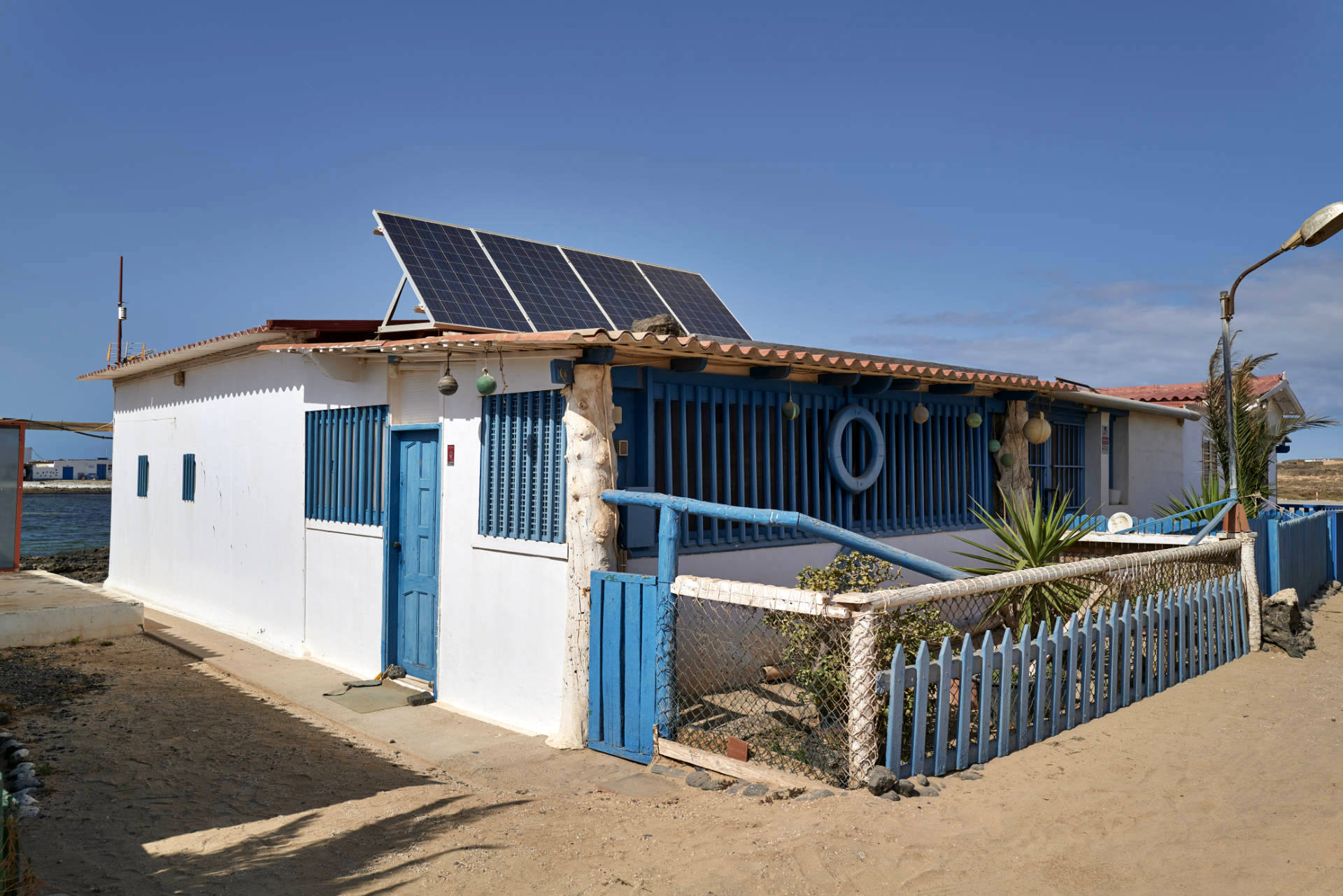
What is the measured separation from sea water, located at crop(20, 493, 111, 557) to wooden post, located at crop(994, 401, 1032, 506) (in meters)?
24.7

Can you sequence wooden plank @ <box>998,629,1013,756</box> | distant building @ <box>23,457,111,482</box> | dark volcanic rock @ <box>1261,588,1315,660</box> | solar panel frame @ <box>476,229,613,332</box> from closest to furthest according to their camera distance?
wooden plank @ <box>998,629,1013,756</box>
dark volcanic rock @ <box>1261,588,1315,660</box>
solar panel frame @ <box>476,229,613,332</box>
distant building @ <box>23,457,111,482</box>

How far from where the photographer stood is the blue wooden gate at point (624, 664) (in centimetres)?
580

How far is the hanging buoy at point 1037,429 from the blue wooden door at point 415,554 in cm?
707

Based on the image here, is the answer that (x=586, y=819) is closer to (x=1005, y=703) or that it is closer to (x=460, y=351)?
(x=1005, y=703)

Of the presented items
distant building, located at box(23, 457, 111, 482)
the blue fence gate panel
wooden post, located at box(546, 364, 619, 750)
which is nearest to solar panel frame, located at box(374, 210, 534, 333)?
wooden post, located at box(546, 364, 619, 750)

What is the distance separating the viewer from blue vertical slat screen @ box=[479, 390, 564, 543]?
21.6ft

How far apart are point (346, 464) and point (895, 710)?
6499 millimetres

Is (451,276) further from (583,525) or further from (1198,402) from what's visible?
(1198,402)

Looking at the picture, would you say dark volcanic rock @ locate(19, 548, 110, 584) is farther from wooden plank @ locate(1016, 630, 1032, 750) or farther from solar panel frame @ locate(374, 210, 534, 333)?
wooden plank @ locate(1016, 630, 1032, 750)

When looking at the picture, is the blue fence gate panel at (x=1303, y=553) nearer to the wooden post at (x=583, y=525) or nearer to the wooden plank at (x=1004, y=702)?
the wooden plank at (x=1004, y=702)

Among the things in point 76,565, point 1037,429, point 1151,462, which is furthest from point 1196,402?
point 76,565

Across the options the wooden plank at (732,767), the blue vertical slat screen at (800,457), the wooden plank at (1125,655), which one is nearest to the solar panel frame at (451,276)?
the blue vertical slat screen at (800,457)

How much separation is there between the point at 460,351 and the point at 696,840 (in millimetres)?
4456

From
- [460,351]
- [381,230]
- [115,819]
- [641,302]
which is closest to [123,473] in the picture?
[381,230]
